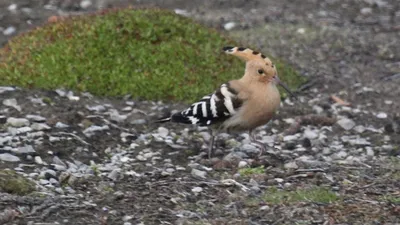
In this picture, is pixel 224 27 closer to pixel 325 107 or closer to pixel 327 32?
pixel 327 32

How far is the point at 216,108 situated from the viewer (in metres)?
8.53

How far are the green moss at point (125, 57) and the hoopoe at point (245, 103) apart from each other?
6.99 feet

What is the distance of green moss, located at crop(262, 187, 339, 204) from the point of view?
705 centimetres

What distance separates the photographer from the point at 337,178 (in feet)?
25.7

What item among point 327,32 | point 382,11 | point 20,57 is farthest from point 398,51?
point 20,57

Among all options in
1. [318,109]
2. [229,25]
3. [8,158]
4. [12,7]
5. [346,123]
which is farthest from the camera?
[12,7]

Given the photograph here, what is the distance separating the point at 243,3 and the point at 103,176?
29.6 feet

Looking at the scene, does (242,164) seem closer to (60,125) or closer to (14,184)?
(60,125)

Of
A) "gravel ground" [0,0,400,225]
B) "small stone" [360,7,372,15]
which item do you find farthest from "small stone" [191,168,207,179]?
"small stone" [360,7,372,15]

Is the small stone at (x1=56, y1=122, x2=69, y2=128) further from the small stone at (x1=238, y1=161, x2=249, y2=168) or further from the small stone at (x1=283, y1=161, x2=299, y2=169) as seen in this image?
the small stone at (x1=283, y1=161, x2=299, y2=169)

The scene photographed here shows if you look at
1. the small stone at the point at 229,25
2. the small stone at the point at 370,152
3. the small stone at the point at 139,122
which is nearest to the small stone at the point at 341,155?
the small stone at the point at 370,152

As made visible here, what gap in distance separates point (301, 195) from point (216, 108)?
5.55 ft

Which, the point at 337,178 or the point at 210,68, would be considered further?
the point at 210,68

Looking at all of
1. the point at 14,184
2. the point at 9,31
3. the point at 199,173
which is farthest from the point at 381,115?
the point at 9,31
